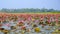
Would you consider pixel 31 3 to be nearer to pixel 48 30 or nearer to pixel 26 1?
pixel 26 1

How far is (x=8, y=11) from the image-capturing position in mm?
1133

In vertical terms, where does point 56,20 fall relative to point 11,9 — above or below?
below

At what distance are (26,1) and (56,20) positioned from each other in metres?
0.33

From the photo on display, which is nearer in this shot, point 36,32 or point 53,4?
point 36,32

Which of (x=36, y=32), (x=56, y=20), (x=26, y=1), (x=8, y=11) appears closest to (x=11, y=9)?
(x=8, y=11)

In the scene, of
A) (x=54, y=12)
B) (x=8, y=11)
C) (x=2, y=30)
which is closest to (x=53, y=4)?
(x=54, y=12)

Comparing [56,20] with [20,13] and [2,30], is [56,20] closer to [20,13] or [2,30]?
[20,13]

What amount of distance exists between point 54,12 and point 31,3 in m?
0.23

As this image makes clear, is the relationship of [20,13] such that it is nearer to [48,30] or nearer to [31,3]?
[31,3]

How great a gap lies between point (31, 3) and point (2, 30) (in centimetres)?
36

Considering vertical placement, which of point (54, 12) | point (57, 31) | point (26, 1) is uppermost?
point (26, 1)

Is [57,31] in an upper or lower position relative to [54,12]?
lower

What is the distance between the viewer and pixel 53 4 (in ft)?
3.93

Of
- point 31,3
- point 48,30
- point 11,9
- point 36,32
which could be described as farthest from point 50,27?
point 11,9
